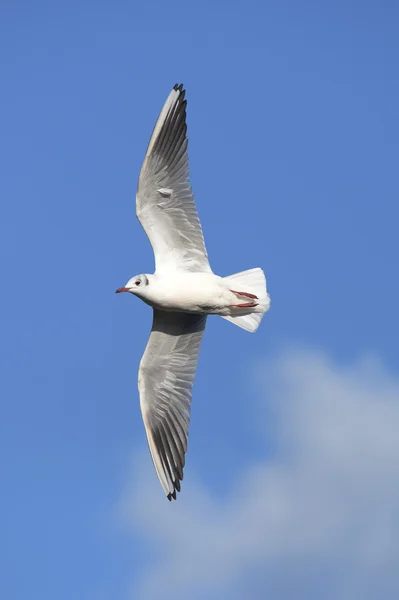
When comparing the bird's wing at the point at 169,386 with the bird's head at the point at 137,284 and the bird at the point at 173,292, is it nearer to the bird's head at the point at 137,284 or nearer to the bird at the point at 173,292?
the bird at the point at 173,292

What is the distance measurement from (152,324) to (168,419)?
4.08 feet

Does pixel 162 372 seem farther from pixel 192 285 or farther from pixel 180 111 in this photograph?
pixel 180 111

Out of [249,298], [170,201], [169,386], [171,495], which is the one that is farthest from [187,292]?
[171,495]

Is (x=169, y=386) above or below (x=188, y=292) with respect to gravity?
below

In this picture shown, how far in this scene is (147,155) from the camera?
49.5 feet

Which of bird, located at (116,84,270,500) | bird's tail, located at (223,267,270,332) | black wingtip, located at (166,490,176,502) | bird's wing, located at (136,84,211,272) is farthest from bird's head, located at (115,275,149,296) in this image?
black wingtip, located at (166,490,176,502)

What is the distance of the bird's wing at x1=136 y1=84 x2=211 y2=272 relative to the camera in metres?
15.1

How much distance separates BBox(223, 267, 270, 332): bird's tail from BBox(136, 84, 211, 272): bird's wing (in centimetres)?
43

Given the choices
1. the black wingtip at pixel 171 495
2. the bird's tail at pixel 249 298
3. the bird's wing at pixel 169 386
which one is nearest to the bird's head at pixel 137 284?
the bird's wing at pixel 169 386

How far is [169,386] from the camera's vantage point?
627 inches

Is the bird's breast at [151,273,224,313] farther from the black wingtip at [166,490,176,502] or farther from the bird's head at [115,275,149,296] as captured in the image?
the black wingtip at [166,490,176,502]

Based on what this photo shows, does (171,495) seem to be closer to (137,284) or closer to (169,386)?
(169,386)

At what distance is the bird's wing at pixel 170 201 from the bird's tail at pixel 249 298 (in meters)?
0.43

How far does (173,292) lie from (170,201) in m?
1.12
